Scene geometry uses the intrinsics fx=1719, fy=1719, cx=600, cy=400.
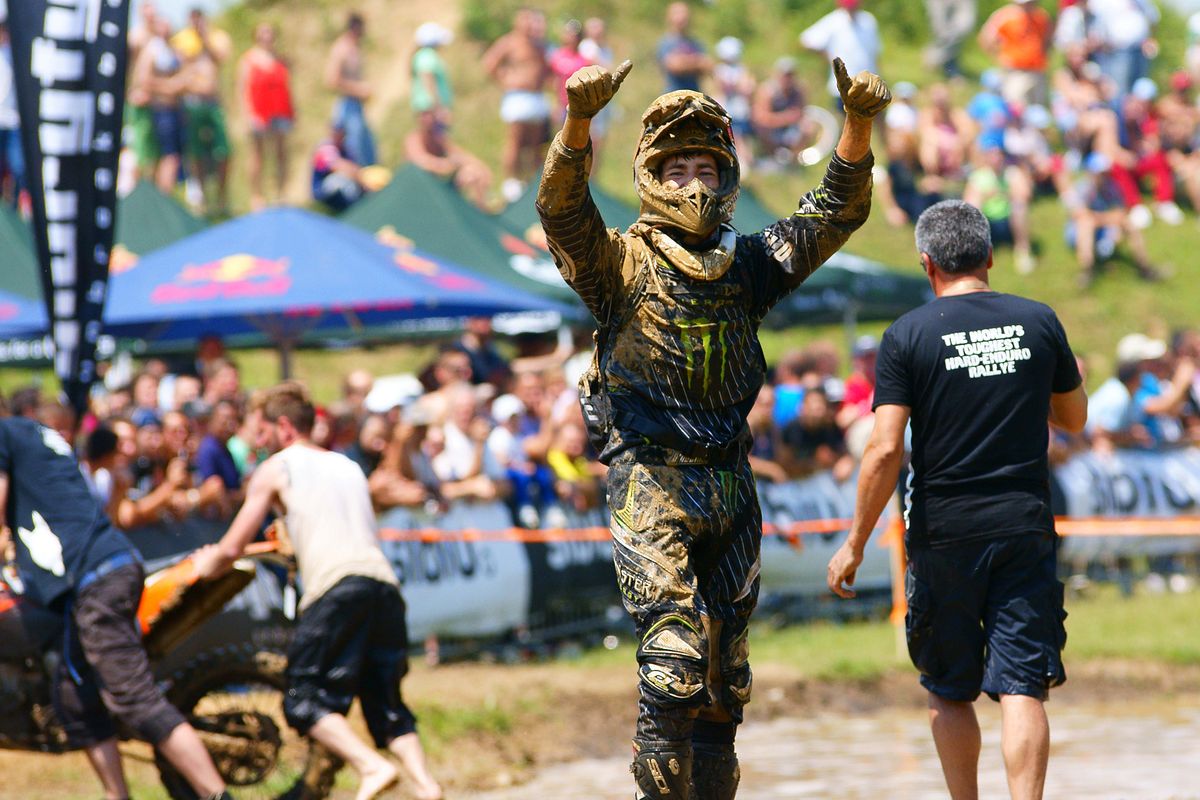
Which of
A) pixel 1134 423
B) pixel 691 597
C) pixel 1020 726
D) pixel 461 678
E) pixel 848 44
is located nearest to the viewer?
pixel 691 597

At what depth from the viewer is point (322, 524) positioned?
23.5 feet

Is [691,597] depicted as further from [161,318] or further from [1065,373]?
[161,318]

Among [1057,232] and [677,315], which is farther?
[1057,232]

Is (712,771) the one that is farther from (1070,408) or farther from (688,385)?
(1070,408)

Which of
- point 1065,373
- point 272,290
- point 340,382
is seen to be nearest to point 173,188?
point 340,382

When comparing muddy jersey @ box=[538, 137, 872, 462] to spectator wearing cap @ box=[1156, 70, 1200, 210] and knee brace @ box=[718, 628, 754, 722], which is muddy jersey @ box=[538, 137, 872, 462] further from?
spectator wearing cap @ box=[1156, 70, 1200, 210]

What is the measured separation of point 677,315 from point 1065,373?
4.91 ft

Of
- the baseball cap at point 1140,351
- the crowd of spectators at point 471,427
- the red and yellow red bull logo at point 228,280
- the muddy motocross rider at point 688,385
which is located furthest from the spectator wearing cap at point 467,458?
the baseball cap at point 1140,351

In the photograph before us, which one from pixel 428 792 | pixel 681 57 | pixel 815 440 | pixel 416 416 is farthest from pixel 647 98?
pixel 428 792

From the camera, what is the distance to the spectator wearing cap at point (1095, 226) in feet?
77.3

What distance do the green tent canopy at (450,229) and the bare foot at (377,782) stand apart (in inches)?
316

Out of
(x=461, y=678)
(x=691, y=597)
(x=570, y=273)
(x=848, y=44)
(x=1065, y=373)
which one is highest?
(x=848, y=44)

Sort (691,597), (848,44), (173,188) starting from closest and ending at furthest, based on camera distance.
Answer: (691,597), (173,188), (848,44)

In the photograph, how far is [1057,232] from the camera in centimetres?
2453
